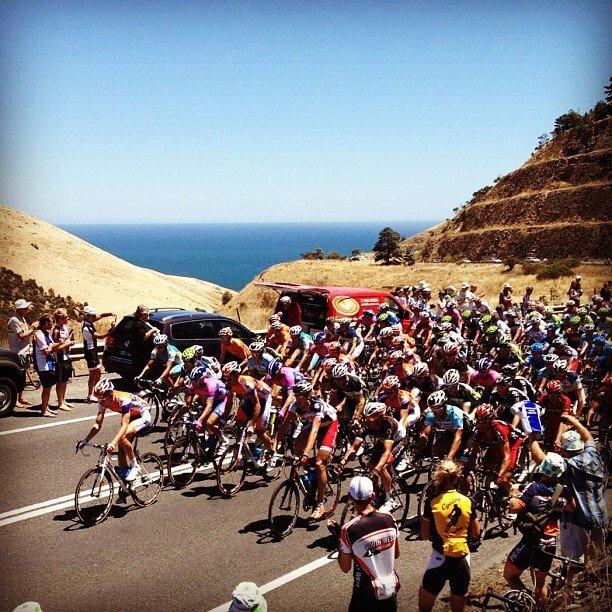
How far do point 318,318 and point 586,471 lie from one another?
11.0 m

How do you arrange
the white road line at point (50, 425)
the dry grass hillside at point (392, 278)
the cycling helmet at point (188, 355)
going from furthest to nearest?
1. the dry grass hillside at point (392, 278)
2. the white road line at point (50, 425)
3. the cycling helmet at point (188, 355)

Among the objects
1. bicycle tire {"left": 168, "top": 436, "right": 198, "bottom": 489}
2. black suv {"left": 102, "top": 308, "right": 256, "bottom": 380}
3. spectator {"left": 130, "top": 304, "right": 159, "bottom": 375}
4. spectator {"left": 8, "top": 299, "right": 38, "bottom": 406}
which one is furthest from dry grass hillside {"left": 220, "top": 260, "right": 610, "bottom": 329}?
bicycle tire {"left": 168, "top": 436, "right": 198, "bottom": 489}

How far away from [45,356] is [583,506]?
34.6 ft

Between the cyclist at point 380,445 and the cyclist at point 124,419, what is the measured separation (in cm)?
287

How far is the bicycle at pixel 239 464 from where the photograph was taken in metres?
9.34

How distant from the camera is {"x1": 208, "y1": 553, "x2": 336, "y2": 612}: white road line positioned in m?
6.54

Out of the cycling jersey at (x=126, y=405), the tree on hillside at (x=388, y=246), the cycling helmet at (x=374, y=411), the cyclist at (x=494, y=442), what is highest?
the tree on hillside at (x=388, y=246)

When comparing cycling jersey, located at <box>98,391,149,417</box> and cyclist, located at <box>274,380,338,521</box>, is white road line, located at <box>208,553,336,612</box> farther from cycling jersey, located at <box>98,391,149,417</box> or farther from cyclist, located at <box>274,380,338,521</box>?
cycling jersey, located at <box>98,391,149,417</box>

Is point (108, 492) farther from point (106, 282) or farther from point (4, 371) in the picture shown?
point (106, 282)

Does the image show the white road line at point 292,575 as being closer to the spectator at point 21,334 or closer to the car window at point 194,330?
the car window at point 194,330

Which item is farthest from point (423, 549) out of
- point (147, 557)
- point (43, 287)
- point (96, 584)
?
point (43, 287)

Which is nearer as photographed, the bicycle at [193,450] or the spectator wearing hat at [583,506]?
the spectator wearing hat at [583,506]

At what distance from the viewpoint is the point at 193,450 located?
10031mm

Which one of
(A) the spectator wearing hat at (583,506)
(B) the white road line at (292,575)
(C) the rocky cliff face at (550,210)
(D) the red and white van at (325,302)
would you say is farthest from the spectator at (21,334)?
(C) the rocky cliff face at (550,210)
